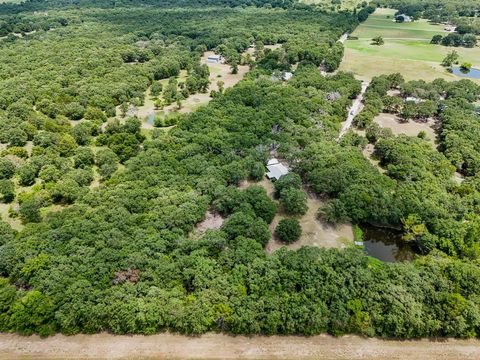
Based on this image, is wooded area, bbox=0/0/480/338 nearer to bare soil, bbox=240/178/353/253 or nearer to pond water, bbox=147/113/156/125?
bare soil, bbox=240/178/353/253

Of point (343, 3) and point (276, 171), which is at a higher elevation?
point (276, 171)

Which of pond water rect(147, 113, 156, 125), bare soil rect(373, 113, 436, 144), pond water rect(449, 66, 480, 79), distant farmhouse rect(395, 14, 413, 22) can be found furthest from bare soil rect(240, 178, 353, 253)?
distant farmhouse rect(395, 14, 413, 22)

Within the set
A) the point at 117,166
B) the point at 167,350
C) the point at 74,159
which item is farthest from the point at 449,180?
the point at 74,159

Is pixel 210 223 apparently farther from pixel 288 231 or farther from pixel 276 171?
pixel 276 171

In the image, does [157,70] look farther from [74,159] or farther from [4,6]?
[4,6]

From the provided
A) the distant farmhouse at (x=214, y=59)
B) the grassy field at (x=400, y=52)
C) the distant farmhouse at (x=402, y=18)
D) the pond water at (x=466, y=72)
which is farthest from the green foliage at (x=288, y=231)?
the distant farmhouse at (x=402, y=18)

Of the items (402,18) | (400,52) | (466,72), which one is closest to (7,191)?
(466,72)
